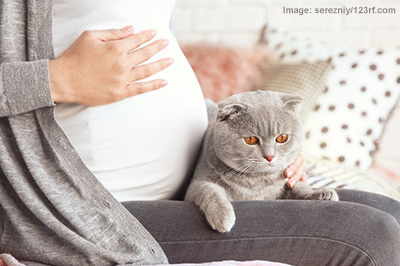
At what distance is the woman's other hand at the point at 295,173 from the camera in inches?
43.3

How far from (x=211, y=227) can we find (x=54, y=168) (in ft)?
1.01

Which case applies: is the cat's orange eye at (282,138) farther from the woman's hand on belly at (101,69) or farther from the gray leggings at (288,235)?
the woman's hand on belly at (101,69)

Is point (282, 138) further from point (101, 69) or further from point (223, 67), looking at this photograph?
point (223, 67)

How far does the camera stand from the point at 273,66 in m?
1.98

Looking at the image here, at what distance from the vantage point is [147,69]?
38.2 inches

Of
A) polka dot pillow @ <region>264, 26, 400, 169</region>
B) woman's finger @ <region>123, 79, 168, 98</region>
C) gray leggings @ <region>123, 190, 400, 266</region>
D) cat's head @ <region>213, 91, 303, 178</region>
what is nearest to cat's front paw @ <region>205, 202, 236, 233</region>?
gray leggings @ <region>123, 190, 400, 266</region>

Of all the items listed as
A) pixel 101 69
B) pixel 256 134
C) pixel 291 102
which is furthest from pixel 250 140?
pixel 101 69

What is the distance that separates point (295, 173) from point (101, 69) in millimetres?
503

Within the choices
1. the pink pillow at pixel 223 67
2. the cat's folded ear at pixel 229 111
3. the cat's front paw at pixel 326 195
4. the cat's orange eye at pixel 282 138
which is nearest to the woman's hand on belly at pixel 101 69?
the cat's folded ear at pixel 229 111

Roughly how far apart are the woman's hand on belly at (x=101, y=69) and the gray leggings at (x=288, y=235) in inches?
9.4

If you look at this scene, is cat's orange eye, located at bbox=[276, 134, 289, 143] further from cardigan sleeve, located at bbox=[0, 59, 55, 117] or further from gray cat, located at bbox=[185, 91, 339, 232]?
cardigan sleeve, located at bbox=[0, 59, 55, 117]

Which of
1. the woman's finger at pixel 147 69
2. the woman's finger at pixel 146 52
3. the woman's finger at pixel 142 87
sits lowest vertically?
the woman's finger at pixel 142 87

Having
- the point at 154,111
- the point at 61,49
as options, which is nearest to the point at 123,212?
the point at 154,111

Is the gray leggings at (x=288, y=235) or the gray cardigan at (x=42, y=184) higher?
the gray cardigan at (x=42, y=184)
